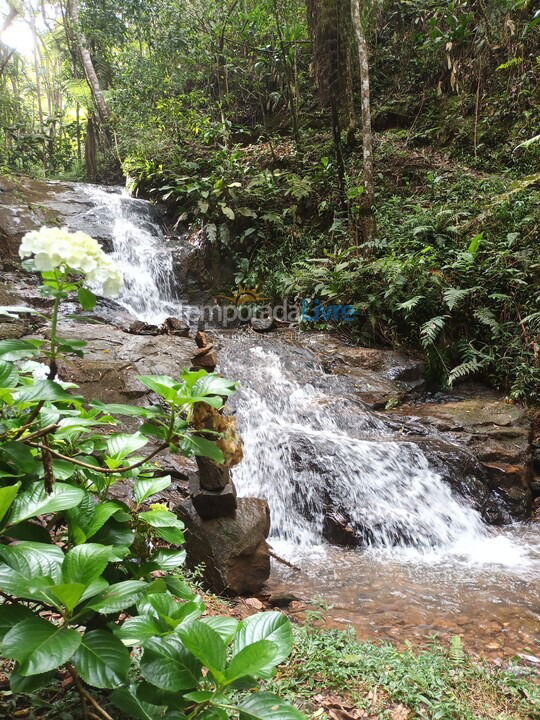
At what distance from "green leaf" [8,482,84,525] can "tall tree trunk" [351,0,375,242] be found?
8.88 m

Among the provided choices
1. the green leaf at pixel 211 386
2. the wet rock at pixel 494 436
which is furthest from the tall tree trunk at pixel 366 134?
the green leaf at pixel 211 386

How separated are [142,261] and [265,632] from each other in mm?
10462

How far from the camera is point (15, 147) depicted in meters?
17.4

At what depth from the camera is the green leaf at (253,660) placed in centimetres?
89

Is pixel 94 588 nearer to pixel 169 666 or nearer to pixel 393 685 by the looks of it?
pixel 169 666

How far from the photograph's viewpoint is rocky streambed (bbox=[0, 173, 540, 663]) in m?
3.32

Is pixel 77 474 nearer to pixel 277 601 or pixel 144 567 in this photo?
pixel 144 567

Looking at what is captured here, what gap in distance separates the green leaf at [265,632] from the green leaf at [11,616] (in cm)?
45

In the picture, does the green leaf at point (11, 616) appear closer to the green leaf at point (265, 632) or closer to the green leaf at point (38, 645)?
the green leaf at point (38, 645)

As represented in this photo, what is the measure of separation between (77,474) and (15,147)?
20207 millimetres

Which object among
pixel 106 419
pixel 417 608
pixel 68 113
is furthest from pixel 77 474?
pixel 68 113

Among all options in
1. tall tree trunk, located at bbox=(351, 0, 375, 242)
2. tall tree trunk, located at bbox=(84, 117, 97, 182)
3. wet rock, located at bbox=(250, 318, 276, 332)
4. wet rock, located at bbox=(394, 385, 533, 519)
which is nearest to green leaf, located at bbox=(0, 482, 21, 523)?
wet rock, located at bbox=(394, 385, 533, 519)

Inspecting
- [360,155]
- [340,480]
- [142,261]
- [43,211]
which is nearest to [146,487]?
[340,480]

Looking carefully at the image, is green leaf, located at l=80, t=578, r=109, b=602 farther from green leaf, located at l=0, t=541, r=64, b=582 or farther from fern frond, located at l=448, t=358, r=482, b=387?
fern frond, located at l=448, t=358, r=482, b=387
